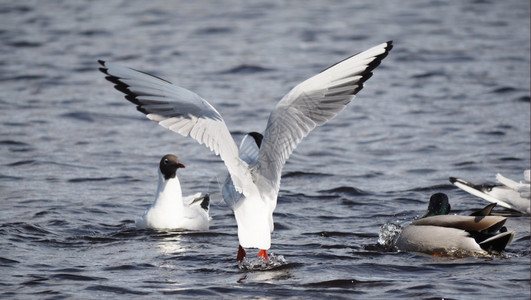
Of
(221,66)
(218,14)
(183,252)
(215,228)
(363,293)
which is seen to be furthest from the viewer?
(218,14)

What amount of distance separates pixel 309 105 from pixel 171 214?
240 centimetres

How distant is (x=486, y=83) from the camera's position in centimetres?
1609

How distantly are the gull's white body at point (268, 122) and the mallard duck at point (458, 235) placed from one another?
60.0 inches

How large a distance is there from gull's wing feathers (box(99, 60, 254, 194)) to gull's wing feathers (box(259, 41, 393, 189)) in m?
0.25

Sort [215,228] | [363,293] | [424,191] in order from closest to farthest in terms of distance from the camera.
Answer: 1. [363,293]
2. [215,228]
3. [424,191]

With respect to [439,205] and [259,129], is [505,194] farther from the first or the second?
[259,129]

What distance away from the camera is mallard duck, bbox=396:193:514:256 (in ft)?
25.9

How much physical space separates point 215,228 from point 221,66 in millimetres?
9226

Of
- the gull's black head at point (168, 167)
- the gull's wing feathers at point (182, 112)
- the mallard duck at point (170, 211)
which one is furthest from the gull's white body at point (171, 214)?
the gull's wing feathers at point (182, 112)

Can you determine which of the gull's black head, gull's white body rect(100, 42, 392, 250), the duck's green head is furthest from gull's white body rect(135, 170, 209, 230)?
the duck's green head

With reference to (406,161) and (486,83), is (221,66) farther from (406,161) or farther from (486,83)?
(406,161)

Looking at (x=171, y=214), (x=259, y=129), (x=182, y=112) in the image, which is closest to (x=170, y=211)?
(x=171, y=214)

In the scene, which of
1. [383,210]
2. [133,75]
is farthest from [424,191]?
[133,75]

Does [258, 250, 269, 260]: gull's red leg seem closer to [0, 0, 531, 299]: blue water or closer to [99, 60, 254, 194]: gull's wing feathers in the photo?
[0, 0, 531, 299]: blue water
